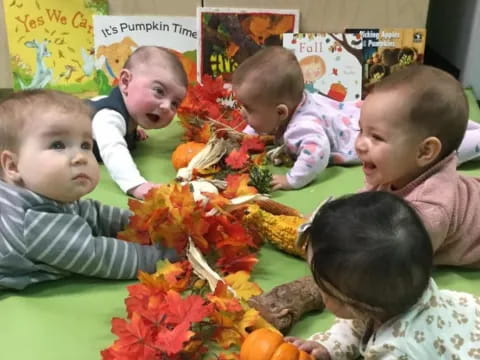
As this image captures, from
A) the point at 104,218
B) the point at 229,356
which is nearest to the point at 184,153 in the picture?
the point at 104,218

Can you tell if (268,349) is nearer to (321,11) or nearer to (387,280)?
(387,280)

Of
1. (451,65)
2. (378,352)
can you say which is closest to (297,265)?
(378,352)

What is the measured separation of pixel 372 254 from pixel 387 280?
0.04 m

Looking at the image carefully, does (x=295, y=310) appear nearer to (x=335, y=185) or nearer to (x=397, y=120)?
(x=397, y=120)

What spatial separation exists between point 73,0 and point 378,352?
160 centimetres

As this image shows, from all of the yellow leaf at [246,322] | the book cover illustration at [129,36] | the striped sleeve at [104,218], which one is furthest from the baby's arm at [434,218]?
the book cover illustration at [129,36]

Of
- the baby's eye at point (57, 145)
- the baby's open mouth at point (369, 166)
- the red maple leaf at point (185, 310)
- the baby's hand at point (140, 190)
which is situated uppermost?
the baby's eye at point (57, 145)

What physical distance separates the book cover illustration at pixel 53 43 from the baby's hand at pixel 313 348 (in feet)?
4.48

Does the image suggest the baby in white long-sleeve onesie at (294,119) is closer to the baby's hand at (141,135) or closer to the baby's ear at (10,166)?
the baby's hand at (141,135)

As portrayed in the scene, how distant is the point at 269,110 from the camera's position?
1.66 m

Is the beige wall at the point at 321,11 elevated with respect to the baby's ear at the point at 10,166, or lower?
elevated

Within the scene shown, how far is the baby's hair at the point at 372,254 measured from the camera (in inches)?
29.6

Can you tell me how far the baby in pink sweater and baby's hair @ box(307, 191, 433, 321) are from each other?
14.6 inches

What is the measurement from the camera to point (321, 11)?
2.05 m
